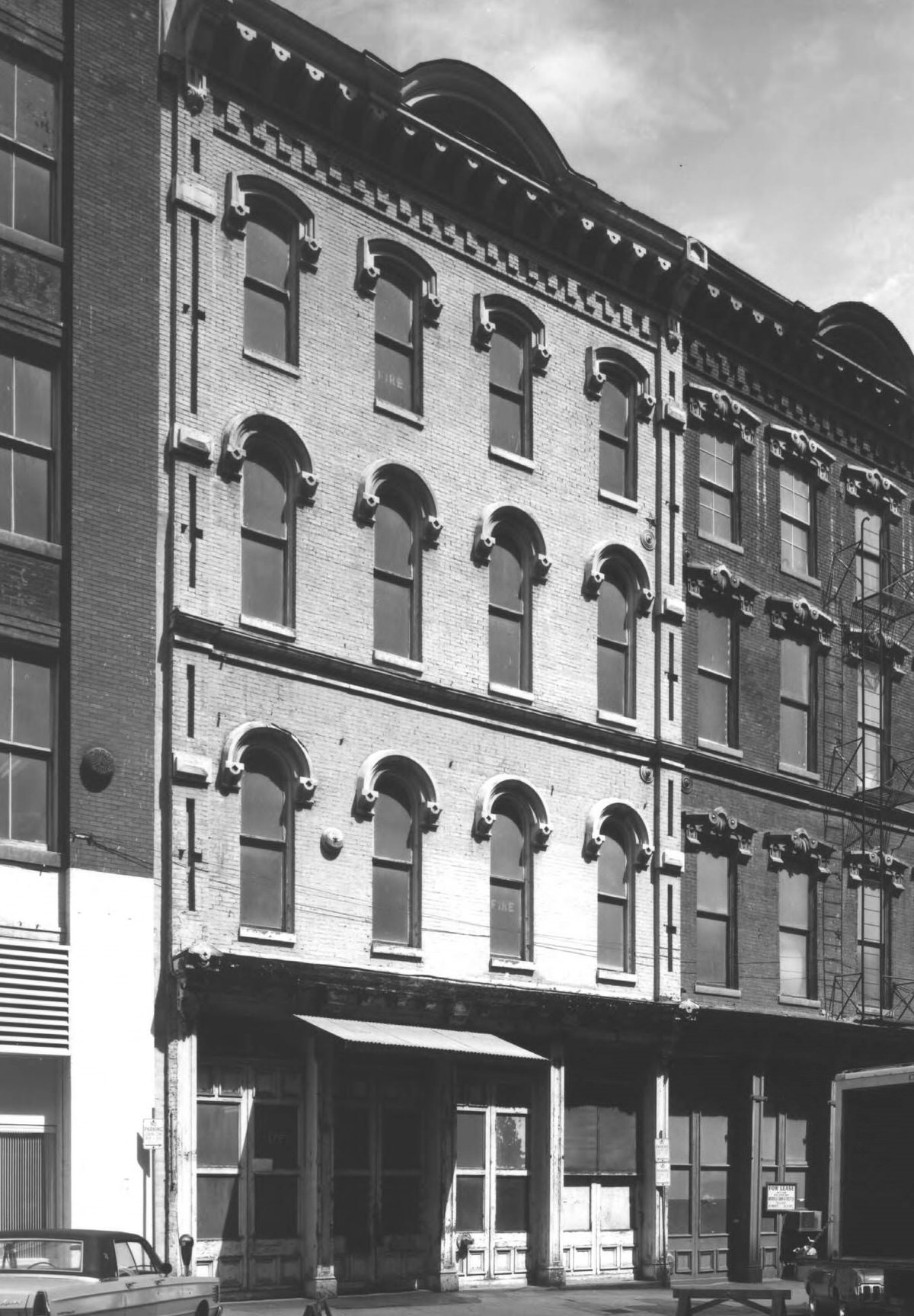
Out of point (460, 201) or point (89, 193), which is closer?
point (89, 193)

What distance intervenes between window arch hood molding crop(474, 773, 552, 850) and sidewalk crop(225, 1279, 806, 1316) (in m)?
6.44

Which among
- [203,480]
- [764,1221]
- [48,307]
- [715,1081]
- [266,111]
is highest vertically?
[266,111]

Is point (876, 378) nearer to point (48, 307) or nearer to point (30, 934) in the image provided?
point (48, 307)

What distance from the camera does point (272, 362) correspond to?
90.6 ft

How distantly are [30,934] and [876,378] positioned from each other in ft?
72.8

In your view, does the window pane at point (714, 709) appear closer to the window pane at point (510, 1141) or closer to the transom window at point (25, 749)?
the window pane at point (510, 1141)

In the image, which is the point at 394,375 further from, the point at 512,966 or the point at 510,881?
the point at 512,966

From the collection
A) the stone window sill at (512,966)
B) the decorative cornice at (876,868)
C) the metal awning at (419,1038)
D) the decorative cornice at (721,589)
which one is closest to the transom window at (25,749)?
the metal awning at (419,1038)

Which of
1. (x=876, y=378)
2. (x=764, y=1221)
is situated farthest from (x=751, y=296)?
(x=764, y=1221)

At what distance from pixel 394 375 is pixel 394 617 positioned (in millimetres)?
3667

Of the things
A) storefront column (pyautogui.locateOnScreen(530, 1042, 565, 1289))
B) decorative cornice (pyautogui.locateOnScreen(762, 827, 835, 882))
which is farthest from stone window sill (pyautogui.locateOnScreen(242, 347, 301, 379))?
decorative cornice (pyautogui.locateOnScreen(762, 827, 835, 882))

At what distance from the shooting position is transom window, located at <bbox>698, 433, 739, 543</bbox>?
35.2 metres

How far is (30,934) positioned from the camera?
23.4 metres

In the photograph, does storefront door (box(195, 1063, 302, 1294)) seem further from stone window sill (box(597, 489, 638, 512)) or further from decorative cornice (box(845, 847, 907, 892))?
decorative cornice (box(845, 847, 907, 892))
